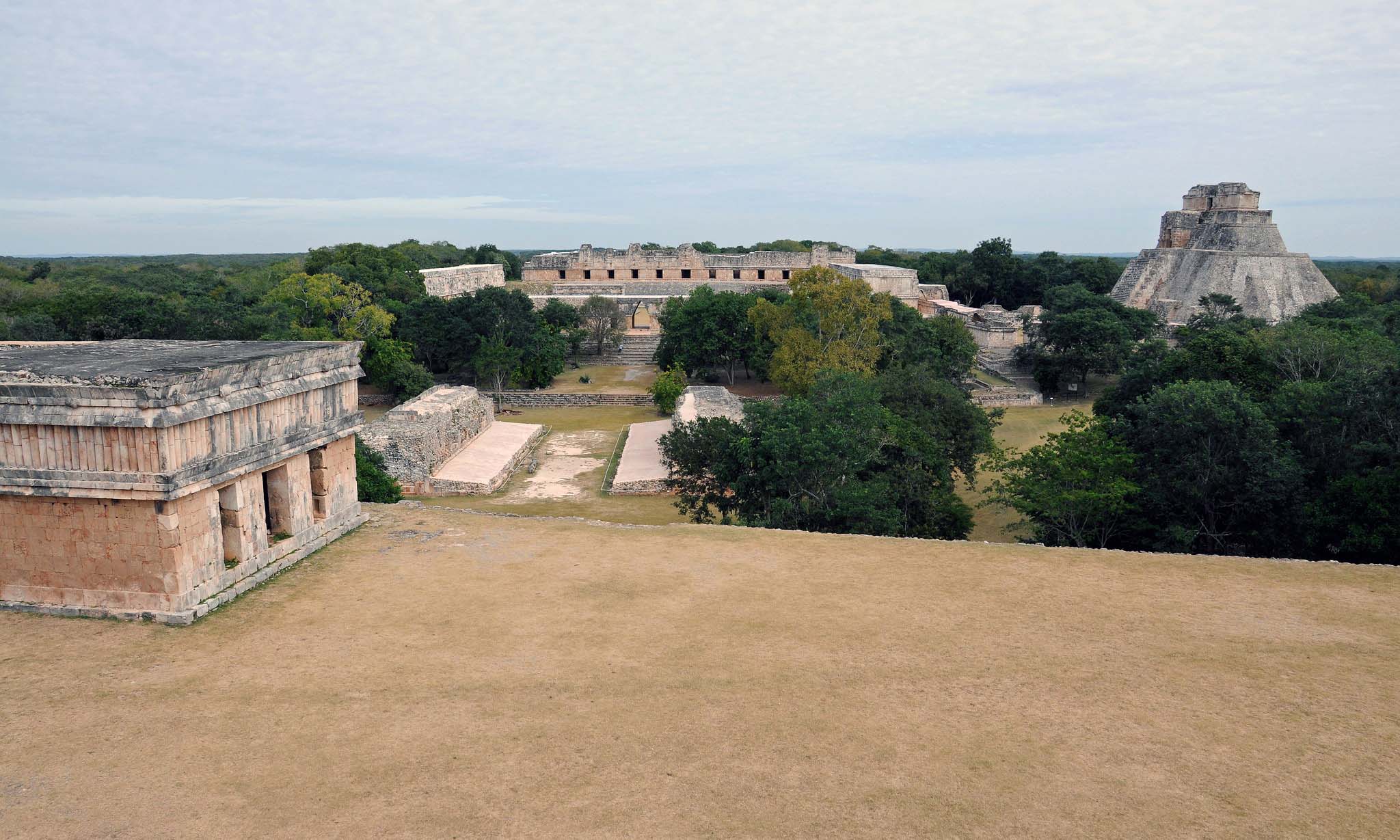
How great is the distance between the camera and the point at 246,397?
715 centimetres

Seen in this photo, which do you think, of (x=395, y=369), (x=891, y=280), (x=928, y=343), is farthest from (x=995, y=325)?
(x=395, y=369)

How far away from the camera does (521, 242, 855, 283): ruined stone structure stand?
126 feet

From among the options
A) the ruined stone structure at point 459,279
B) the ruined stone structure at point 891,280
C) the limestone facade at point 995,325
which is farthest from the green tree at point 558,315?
the limestone facade at point 995,325

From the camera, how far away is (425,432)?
17.3 metres

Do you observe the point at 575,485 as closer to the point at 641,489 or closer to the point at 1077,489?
the point at 641,489

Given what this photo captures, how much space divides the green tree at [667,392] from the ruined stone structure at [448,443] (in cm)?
350

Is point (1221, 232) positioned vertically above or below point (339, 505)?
above

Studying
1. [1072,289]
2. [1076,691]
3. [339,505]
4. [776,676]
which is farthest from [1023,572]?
[1072,289]

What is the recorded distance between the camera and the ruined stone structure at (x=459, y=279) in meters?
34.3

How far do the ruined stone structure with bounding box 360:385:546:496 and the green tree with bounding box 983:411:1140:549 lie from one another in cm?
968

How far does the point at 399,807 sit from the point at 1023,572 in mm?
5756

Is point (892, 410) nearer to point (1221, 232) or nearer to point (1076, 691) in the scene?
point (1076, 691)

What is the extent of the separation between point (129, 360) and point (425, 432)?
1001 centimetres

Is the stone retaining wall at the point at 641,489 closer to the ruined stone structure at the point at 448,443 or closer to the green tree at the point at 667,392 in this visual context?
the ruined stone structure at the point at 448,443
